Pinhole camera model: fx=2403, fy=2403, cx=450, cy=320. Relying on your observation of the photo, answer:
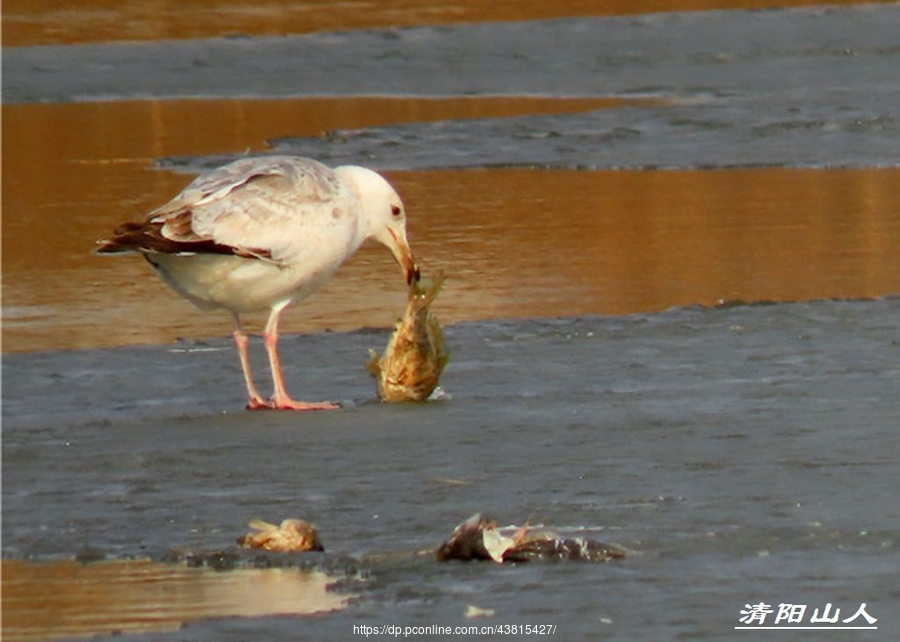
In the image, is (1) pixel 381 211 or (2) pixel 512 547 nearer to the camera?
(2) pixel 512 547

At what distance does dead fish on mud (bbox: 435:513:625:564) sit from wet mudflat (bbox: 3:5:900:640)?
0.06 meters

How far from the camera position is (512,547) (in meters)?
6.29

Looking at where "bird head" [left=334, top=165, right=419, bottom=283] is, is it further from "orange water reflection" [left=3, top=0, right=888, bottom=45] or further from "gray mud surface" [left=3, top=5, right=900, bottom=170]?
"orange water reflection" [left=3, top=0, right=888, bottom=45]

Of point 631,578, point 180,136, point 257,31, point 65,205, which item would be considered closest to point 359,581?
point 631,578

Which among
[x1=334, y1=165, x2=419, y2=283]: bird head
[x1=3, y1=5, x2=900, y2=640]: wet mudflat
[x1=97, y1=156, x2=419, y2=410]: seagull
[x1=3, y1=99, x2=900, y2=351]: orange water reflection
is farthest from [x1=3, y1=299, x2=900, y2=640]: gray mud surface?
[x1=3, y1=99, x2=900, y2=351]: orange water reflection

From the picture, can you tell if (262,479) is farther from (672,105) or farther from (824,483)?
(672,105)

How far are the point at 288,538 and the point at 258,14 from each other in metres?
21.3

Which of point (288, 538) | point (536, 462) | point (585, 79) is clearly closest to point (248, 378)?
point (536, 462)

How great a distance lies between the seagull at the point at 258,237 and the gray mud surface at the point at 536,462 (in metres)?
0.38

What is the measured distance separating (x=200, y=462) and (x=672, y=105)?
11863 mm

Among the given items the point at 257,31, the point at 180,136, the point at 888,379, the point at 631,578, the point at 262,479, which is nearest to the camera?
the point at 631,578

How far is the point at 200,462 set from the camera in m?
7.90

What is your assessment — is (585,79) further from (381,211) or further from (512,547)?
(512,547)

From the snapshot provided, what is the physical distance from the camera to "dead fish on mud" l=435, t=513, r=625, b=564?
6281 millimetres
